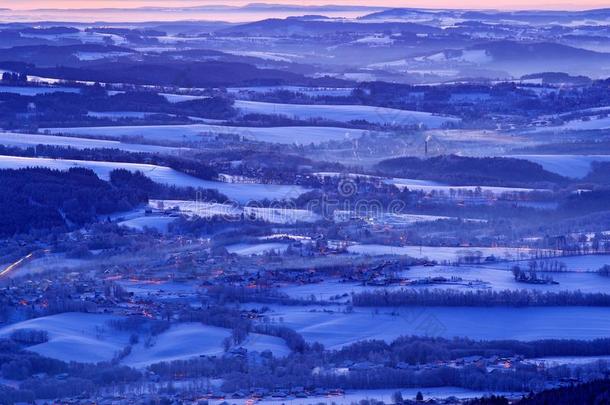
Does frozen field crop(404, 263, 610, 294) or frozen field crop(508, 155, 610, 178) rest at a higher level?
frozen field crop(404, 263, 610, 294)

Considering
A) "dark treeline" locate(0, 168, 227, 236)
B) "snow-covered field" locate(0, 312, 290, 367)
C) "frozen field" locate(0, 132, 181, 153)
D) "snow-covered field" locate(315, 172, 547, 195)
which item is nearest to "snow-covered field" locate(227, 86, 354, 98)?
"frozen field" locate(0, 132, 181, 153)

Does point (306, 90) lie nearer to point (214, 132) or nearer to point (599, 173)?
point (214, 132)

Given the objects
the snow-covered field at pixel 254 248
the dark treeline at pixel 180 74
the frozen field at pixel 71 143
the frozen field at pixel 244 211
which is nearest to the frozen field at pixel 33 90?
the dark treeline at pixel 180 74

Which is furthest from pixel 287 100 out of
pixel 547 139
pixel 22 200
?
pixel 22 200

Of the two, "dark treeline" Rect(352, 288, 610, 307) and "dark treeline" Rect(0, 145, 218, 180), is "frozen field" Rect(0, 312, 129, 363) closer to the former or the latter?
"dark treeline" Rect(352, 288, 610, 307)

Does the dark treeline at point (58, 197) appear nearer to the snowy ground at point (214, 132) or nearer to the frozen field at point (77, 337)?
the frozen field at point (77, 337)

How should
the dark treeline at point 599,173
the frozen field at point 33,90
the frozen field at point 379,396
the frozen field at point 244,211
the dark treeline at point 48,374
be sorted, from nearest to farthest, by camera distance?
the frozen field at point 379,396, the dark treeline at point 48,374, the frozen field at point 244,211, the dark treeline at point 599,173, the frozen field at point 33,90
